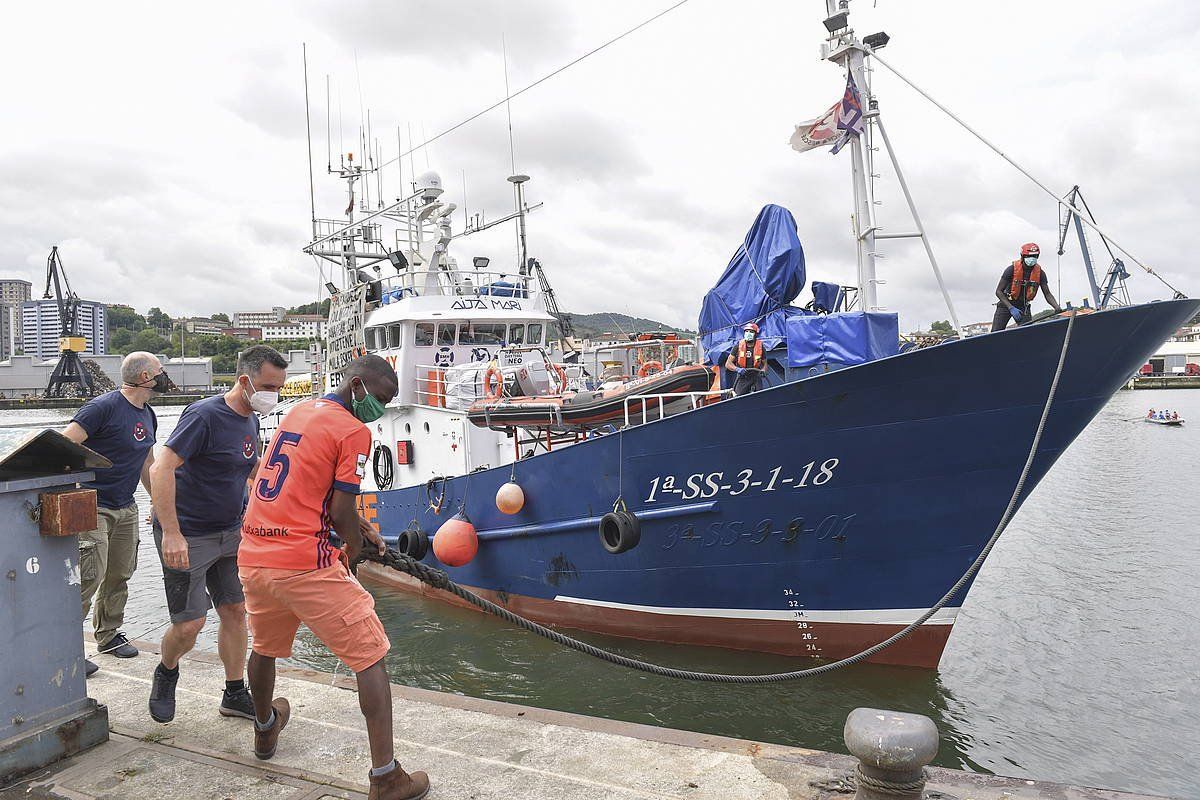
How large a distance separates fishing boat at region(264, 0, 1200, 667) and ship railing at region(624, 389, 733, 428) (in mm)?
38

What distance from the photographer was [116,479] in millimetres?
4602

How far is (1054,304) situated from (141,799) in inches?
243

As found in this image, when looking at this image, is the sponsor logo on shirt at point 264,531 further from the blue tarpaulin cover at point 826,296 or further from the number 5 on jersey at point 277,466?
the blue tarpaulin cover at point 826,296

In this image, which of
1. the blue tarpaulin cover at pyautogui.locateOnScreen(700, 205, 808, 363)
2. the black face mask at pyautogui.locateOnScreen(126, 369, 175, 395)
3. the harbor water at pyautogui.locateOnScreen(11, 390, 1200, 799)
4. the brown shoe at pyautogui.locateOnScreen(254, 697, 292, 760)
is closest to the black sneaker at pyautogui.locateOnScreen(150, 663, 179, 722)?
the brown shoe at pyautogui.locateOnScreen(254, 697, 292, 760)

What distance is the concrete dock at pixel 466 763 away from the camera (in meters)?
3.00

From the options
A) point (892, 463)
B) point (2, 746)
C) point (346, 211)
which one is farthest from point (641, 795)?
point (346, 211)

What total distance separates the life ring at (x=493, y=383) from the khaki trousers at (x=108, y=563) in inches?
176

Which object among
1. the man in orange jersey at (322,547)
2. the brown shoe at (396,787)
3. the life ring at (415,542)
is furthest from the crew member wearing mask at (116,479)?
the life ring at (415,542)

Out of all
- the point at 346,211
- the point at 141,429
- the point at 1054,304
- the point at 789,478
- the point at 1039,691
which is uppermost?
the point at 346,211

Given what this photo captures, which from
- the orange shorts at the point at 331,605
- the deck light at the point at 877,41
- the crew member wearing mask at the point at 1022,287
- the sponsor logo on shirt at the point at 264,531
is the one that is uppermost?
the deck light at the point at 877,41

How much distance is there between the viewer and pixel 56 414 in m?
57.7

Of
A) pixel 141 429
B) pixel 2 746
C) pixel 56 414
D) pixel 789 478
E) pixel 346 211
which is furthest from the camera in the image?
pixel 56 414

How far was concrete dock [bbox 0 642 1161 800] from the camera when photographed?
3.00 metres

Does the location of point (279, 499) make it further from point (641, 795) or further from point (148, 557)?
point (148, 557)
